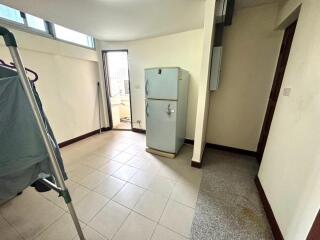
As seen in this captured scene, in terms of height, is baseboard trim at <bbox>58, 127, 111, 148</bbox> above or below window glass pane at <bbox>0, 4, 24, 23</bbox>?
below

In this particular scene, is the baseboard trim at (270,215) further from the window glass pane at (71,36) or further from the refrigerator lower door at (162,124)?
the window glass pane at (71,36)

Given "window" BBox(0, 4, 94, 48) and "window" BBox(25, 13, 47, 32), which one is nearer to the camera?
"window" BBox(0, 4, 94, 48)

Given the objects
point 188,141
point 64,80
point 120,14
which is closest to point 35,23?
point 64,80

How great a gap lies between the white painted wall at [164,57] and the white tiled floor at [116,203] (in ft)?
4.53

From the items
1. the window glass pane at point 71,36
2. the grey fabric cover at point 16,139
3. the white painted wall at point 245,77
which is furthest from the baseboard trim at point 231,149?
the window glass pane at point 71,36

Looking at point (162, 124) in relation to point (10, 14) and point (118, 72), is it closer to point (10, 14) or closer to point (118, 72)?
point (10, 14)

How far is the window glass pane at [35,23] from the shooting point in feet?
7.47

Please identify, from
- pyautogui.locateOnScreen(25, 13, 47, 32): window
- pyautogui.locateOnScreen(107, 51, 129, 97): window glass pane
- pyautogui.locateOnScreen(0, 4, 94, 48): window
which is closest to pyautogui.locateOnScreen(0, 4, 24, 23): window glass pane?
pyautogui.locateOnScreen(0, 4, 94, 48): window

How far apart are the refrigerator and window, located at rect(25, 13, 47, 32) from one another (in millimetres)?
2069

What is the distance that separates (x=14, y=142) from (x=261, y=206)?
2.36m

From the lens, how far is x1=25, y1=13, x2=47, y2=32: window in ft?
7.47

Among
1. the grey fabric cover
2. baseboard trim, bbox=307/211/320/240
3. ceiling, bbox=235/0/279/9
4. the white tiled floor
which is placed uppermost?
ceiling, bbox=235/0/279/9

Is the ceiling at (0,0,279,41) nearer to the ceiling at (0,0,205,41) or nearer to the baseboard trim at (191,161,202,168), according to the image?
the ceiling at (0,0,205,41)

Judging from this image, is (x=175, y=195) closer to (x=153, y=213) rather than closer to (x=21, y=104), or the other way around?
(x=153, y=213)
